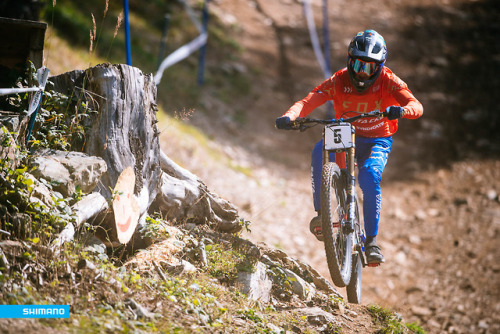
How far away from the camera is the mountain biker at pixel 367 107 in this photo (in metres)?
4.92

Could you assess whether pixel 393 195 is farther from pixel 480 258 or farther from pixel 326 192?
pixel 326 192

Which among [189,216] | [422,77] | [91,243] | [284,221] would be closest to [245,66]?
[422,77]

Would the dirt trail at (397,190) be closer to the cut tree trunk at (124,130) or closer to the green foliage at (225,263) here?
the green foliage at (225,263)

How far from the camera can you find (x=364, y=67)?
4965mm

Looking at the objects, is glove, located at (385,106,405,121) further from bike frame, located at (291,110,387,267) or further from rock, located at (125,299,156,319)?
rock, located at (125,299,156,319)

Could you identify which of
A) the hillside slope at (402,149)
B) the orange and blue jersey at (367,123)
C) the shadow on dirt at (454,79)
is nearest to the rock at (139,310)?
the orange and blue jersey at (367,123)

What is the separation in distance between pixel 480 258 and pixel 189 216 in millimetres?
6097

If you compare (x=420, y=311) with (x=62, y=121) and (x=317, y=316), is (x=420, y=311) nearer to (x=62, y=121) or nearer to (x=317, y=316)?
(x=317, y=316)

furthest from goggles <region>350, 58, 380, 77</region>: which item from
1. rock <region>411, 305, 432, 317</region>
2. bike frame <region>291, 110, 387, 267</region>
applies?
rock <region>411, 305, 432, 317</region>

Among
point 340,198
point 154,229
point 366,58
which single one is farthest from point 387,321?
point 366,58

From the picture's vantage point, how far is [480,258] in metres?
8.88

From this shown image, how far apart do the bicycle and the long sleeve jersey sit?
0.38 metres

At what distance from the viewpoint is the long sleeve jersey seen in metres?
5.20

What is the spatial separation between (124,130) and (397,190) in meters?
7.72
